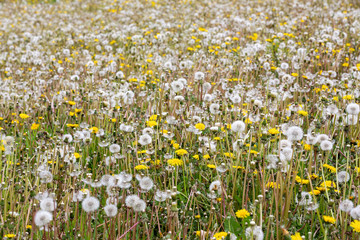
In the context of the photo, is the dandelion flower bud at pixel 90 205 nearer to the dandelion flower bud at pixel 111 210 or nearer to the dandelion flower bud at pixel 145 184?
the dandelion flower bud at pixel 111 210

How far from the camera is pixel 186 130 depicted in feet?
10.3

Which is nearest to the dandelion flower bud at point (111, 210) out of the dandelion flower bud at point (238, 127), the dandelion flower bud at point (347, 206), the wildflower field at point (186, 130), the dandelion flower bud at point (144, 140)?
the wildflower field at point (186, 130)

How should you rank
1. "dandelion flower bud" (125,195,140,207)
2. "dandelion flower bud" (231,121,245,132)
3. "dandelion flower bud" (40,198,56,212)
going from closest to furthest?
"dandelion flower bud" (40,198,56,212), "dandelion flower bud" (125,195,140,207), "dandelion flower bud" (231,121,245,132)

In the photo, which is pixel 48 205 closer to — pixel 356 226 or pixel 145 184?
pixel 145 184

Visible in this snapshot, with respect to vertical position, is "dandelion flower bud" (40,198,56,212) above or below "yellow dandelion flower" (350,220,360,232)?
above

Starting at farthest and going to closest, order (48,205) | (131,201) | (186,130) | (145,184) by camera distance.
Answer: (186,130) → (145,184) → (131,201) → (48,205)

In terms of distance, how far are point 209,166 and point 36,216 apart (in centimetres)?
111

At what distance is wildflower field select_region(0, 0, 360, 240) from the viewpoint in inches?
86.0

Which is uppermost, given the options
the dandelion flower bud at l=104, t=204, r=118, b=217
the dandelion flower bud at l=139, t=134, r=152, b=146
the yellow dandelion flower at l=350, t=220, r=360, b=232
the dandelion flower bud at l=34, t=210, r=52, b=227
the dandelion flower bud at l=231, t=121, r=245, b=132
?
the dandelion flower bud at l=231, t=121, r=245, b=132

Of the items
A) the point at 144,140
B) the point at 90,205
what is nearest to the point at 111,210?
the point at 90,205

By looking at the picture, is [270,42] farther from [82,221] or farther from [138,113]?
[82,221]

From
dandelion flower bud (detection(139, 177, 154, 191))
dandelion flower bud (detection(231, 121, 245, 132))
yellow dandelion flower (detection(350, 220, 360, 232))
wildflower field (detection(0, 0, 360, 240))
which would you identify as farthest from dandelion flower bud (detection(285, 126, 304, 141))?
dandelion flower bud (detection(139, 177, 154, 191))

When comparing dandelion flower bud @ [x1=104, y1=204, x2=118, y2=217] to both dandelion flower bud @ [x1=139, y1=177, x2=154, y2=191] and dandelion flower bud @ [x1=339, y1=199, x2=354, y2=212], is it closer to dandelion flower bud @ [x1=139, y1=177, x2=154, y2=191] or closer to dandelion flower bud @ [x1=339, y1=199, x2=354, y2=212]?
dandelion flower bud @ [x1=139, y1=177, x2=154, y2=191]

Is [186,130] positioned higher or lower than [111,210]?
higher
